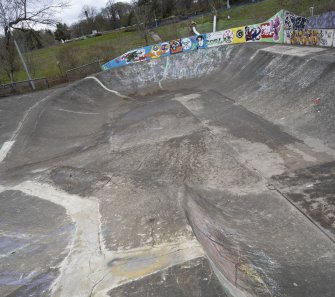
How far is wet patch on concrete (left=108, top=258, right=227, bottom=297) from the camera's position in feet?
16.5

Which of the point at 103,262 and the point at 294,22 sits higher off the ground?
the point at 294,22

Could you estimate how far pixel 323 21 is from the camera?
2081 cm

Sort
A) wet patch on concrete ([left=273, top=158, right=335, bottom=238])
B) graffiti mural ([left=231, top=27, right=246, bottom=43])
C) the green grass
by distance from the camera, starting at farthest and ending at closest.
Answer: the green grass
graffiti mural ([left=231, top=27, right=246, bottom=43])
wet patch on concrete ([left=273, top=158, right=335, bottom=238])

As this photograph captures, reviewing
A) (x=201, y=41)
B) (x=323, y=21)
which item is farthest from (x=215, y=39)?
(x=323, y=21)

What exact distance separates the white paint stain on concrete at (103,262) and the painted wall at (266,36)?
19414mm

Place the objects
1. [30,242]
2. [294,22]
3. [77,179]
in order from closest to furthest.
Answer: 1. [30,242]
2. [77,179]
3. [294,22]

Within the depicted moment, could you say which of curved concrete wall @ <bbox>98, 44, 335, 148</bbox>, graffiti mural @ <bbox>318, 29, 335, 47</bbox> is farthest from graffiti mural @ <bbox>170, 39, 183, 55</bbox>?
graffiti mural @ <bbox>318, 29, 335, 47</bbox>

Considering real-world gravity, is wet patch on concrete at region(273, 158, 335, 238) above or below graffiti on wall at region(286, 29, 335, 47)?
below

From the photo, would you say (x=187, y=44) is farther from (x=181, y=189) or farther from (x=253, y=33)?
(x=181, y=189)

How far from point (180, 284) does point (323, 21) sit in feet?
72.9

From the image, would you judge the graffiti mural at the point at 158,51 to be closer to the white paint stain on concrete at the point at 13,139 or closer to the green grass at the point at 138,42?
the green grass at the point at 138,42

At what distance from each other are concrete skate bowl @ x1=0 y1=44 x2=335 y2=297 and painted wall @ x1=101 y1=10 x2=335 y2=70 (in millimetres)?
1616

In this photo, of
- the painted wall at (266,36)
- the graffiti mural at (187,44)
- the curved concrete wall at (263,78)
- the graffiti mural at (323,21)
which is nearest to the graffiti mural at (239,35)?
the painted wall at (266,36)

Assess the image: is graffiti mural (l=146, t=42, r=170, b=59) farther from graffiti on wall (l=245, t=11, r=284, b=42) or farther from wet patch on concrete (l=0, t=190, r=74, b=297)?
wet patch on concrete (l=0, t=190, r=74, b=297)
